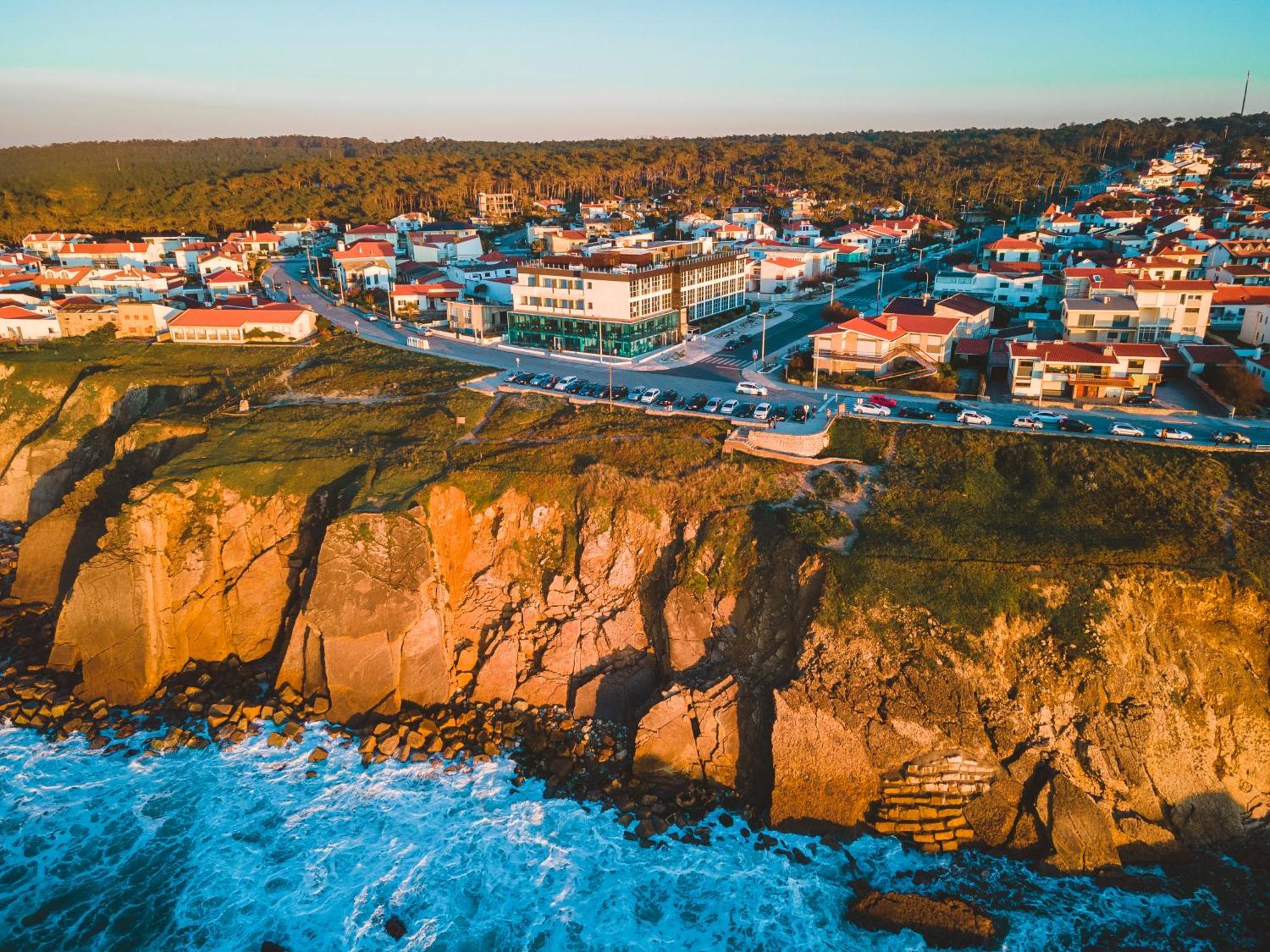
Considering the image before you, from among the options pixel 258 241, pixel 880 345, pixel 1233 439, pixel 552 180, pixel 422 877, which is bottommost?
pixel 422 877

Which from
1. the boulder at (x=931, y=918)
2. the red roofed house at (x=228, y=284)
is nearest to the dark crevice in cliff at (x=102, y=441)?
the red roofed house at (x=228, y=284)

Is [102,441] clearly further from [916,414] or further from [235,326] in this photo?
[916,414]

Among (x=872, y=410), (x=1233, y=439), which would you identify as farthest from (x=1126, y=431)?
(x=872, y=410)

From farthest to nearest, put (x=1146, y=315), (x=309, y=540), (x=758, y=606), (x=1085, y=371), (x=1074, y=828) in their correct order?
1. (x=1146, y=315)
2. (x=1085, y=371)
3. (x=309, y=540)
4. (x=758, y=606)
5. (x=1074, y=828)

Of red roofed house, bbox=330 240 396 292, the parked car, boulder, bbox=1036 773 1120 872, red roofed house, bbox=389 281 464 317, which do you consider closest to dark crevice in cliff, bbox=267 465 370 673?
boulder, bbox=1036 773 1120 872

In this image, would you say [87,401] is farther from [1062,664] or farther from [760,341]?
[1062,664]

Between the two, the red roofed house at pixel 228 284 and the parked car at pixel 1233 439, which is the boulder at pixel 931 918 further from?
the red roofed house at pixel 228 284
